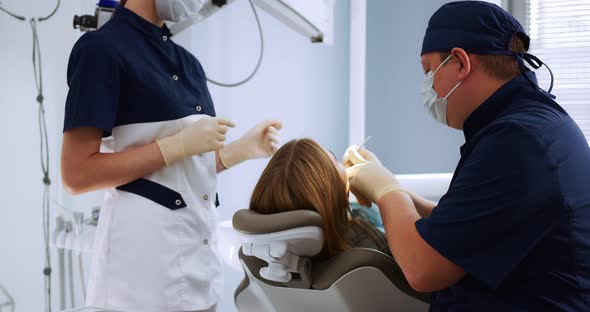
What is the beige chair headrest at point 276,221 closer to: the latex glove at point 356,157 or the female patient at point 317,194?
the female patient at point 317,194

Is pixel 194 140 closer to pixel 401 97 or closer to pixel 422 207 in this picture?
pixel 422 207

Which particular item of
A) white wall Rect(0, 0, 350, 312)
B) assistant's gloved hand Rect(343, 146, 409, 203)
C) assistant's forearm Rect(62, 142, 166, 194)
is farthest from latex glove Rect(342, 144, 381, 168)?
white wall Rect(0, 0, 350, 312)

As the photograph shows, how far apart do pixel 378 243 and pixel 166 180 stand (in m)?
0.50

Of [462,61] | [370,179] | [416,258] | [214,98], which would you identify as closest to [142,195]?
[370,179]

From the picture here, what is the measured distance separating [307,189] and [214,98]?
4.44 ft

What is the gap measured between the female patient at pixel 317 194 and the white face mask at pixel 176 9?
42 cm

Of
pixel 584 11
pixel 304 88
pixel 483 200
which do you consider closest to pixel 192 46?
pixel 304 88

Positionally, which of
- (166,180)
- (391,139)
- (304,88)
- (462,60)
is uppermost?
(462,60)

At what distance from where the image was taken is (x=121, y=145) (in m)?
1.40

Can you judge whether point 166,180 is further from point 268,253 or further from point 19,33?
point 19,33

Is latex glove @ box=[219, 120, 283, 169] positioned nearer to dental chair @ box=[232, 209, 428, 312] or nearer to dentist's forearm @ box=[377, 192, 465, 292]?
dental chair @ box=[232, 209, 428, 312]

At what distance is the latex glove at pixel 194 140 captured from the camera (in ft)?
4.41

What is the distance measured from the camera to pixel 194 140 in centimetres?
138

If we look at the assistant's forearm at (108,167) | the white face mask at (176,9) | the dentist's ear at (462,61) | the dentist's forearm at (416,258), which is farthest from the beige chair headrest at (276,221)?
the white face mask at (176,9)
